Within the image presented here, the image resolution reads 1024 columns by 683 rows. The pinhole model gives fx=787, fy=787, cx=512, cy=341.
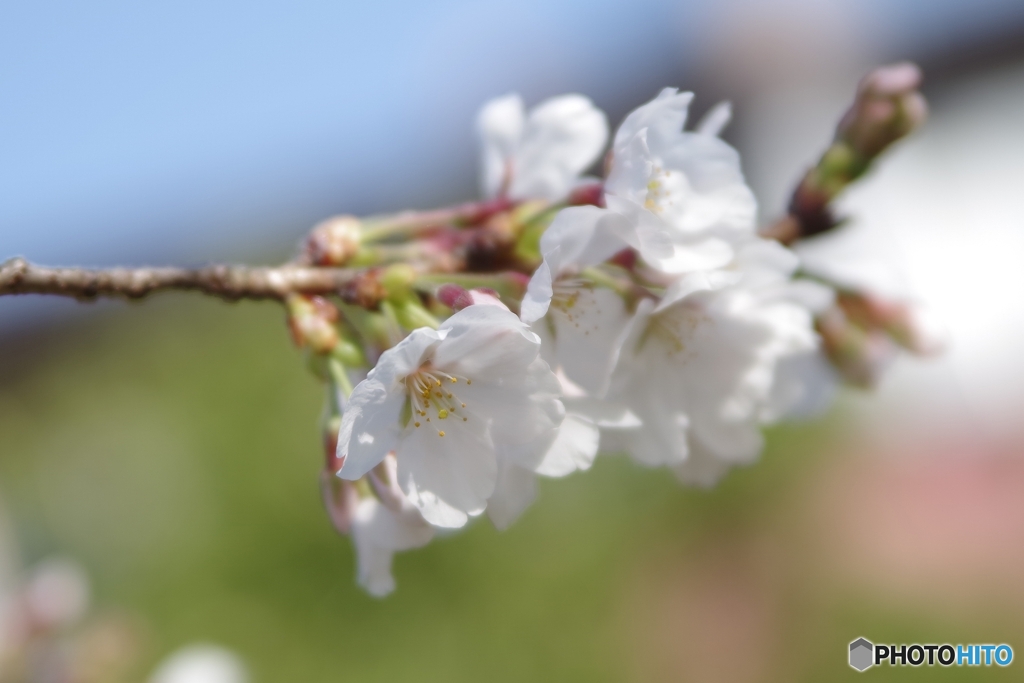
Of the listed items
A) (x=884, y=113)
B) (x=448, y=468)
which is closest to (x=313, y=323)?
(x=448, y=468)

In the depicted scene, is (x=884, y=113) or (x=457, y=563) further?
(x=457, y=563)

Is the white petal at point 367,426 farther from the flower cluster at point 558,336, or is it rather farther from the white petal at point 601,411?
the white petal at point 601,411

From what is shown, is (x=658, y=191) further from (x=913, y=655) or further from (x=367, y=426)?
(x=913, y=655)

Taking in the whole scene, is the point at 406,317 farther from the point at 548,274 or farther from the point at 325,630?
the point at 325,630

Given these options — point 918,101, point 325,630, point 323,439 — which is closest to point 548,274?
point 323,439

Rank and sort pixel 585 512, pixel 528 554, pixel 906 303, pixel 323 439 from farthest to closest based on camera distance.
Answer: pixel 585 512
pixel 528 554
pixel 906 303
pixel 323 439

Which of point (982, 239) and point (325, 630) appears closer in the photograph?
point (325, 630)

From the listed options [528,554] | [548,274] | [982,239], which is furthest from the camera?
[982,239]
